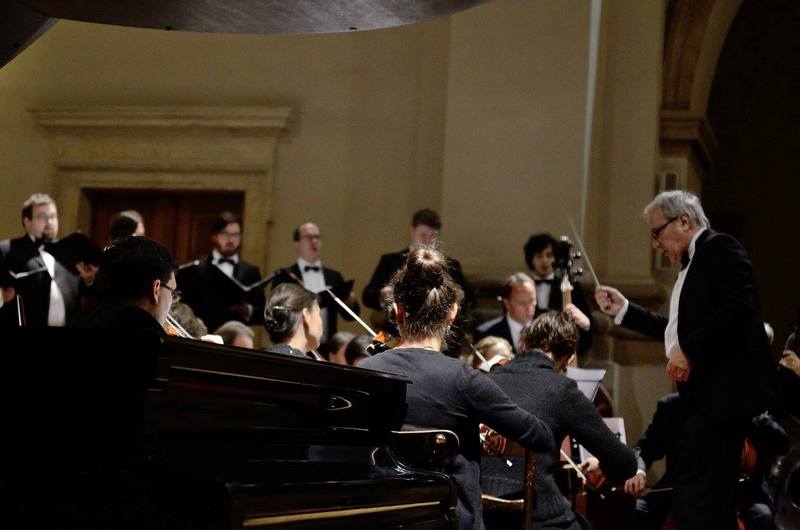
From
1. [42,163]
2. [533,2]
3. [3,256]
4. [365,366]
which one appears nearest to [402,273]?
[365,366]

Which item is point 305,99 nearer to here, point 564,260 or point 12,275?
point 564,260

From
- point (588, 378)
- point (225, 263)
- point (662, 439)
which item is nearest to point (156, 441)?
point (588, 378)

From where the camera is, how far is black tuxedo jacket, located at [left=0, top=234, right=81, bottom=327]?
613 centimetres

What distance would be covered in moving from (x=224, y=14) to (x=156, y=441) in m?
0.87

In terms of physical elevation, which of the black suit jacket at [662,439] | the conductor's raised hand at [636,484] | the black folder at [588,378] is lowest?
the conductor's raised hand at [636,484]

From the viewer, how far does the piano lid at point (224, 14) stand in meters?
2.08

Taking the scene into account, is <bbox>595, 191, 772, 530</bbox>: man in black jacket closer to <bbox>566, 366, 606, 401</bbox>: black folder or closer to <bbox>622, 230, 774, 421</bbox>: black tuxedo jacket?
<bbox>622, 230, 774, 421</bbox>: black tuxedo jacket

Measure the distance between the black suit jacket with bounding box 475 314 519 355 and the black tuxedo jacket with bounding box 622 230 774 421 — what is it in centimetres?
213

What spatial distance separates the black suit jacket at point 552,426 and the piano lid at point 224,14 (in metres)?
1.77

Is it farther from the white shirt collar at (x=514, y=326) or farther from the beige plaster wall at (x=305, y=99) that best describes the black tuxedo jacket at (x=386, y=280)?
the beige plaster wall at (x=305, y=99)

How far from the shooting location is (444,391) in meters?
2.94

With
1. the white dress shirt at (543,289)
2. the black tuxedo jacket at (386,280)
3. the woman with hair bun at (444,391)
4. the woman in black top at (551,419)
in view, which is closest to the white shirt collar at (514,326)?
the black tuxedo jacket at (386,280)

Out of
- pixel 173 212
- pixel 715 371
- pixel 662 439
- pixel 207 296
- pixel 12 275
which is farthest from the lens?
pixel 173 212

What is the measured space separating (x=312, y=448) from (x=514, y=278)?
3784 millimetres
